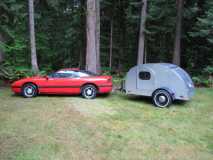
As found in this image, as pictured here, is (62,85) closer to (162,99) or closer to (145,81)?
(145,81)

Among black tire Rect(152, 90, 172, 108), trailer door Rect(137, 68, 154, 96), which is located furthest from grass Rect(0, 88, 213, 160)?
trailer door Rect(137, 68, 154, 96)

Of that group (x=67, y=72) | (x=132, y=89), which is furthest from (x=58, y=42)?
(x=132, y=89)

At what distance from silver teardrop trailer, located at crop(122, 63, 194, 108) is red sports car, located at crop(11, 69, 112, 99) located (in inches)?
47.4

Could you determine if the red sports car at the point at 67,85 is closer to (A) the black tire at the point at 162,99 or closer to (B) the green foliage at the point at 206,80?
(A) the black tire at the point at 162,99

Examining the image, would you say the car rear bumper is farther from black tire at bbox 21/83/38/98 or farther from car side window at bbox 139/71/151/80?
black tire at bbox 21/83/38/98

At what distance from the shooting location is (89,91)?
1031 centimetres

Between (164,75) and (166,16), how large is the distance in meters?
11.0

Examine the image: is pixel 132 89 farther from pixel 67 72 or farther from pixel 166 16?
pixel 166 16

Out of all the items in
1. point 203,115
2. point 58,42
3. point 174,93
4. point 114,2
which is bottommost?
point 203,115

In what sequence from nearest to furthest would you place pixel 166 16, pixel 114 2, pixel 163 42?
1. pixel 166 16
2. pixel 114 2
3. pixel 163 42

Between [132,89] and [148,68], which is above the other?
[148,68]

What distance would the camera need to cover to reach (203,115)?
27.8 ft

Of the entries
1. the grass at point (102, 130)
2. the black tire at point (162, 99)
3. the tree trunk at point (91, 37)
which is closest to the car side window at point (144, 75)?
the black tire at point (162, 99)

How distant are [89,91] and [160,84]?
9.26 feet
